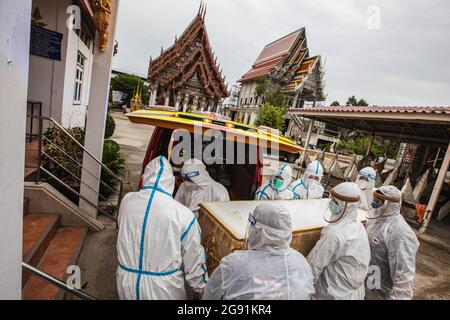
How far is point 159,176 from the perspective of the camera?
2.00 meters

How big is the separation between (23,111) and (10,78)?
20 cm

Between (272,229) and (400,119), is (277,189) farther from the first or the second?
(400,119)

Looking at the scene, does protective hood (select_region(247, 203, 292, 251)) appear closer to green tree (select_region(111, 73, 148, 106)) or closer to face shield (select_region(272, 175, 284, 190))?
face shield (select_region(272, 175, 284, 190))

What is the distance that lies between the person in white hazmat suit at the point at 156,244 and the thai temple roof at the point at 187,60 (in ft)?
75.6

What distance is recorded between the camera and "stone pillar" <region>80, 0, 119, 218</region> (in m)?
3.93

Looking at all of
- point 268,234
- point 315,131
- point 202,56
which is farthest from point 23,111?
point 315,131

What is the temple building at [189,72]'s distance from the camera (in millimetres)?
23234

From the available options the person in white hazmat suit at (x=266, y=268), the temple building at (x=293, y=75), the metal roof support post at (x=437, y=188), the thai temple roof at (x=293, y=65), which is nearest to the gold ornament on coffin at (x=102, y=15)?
the person in white hazmat suit at (x=266, y=268)

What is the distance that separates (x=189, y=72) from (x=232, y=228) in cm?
2369


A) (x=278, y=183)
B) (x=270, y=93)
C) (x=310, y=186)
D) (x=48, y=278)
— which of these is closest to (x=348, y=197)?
(x=278, y=183)

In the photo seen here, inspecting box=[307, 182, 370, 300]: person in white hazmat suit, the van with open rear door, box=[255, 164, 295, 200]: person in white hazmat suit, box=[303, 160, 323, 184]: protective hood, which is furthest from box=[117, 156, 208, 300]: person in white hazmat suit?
box=[303, 160, 323, 184]: protective hood

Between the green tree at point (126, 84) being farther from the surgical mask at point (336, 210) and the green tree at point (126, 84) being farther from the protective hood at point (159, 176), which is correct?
the surgical mask at point (336, 210)
